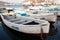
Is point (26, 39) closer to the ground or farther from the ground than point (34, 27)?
closer to the ground

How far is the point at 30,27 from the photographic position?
12.8 m

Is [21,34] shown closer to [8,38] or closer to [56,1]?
[8,38]

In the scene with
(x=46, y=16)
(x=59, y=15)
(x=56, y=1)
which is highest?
(x=46, y=16)

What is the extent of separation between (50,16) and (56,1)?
52.5m

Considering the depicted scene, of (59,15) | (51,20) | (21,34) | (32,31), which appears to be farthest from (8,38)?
(59,15)

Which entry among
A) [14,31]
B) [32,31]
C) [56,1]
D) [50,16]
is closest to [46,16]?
[50,16]

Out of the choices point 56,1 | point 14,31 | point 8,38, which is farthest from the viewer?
point 56,1

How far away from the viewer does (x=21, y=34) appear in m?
14.3

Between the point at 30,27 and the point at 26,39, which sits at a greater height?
the point at 30,27

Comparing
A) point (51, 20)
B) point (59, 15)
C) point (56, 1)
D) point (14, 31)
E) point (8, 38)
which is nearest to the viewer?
point (8, 38)

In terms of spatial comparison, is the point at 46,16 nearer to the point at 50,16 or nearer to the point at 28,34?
the point at 50,16

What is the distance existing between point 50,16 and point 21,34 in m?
6.83

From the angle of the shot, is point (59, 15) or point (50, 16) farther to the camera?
point (59, 15)

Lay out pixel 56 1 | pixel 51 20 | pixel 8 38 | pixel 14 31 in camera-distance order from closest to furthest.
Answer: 1. pixel 8 38
2. pixel 14 31
3. pixel 51 20
4. pixel 56 1
